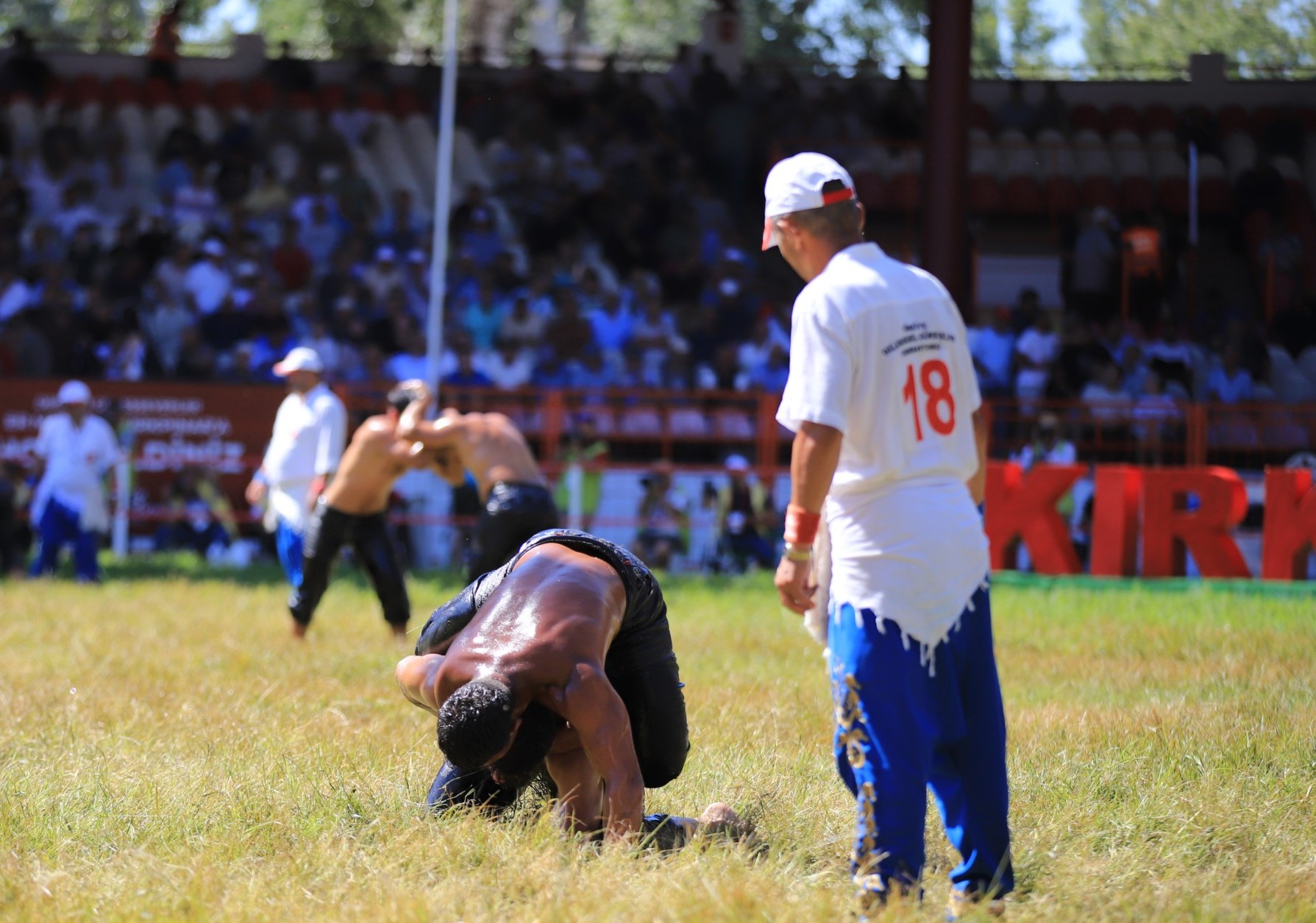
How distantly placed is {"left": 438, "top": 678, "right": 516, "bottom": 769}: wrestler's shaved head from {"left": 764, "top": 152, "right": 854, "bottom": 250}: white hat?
4.71 ft

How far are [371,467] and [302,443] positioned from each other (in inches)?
53.3

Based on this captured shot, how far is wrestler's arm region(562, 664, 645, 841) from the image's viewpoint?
4.29 metres

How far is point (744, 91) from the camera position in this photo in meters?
21.2

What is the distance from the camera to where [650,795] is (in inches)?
210

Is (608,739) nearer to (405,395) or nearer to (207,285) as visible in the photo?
(405,395)

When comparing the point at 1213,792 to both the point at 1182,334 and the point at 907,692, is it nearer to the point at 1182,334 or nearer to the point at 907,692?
the point at 907,692

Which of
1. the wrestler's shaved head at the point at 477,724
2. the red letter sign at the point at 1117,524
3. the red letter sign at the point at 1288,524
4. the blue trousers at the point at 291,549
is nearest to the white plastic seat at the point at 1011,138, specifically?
the red letter sign at the point at 1117,524

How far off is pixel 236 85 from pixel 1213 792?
1905 centimetres

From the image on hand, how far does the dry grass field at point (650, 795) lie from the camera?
403 cm

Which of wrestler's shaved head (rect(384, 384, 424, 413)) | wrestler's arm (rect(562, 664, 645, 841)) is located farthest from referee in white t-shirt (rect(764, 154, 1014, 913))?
wrestler's shaved head (rect(384, 384, 424, 413))

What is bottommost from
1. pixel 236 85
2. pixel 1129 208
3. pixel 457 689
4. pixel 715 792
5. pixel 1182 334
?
pixel 715 792

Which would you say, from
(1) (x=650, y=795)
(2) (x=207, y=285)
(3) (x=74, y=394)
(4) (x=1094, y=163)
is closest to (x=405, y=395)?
(1) (x=650, y=795)

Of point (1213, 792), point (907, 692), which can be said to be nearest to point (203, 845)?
point (907, 692)

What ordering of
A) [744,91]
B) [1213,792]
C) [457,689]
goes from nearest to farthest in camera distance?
[457,689] → [1213,792] → [744,91]
